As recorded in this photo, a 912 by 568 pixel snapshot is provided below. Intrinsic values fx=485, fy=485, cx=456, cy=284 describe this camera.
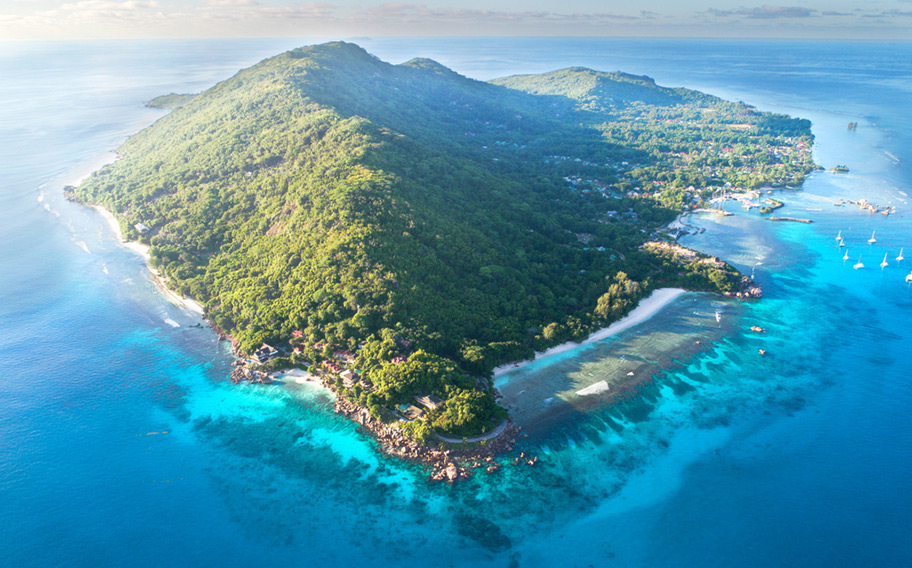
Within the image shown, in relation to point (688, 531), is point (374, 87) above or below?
above

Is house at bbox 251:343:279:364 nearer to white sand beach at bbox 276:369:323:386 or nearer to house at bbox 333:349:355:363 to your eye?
white sand beach at bbox 276:369:323:386

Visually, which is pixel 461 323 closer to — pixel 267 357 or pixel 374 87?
pixel 267 357

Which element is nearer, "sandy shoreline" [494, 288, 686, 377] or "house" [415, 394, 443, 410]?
"house" [415, 394, 443, 410]

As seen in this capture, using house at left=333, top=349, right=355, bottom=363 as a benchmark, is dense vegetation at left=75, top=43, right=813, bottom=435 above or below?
above

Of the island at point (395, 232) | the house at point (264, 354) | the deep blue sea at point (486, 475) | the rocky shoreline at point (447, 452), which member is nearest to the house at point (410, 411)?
the island at point (395, 232)

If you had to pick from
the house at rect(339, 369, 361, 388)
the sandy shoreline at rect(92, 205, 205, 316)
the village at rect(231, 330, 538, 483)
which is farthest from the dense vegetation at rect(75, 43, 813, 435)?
the sandy shoreline at rect(92, 205, 205, 316)

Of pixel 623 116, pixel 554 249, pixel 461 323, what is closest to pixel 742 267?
pixel 554 249
